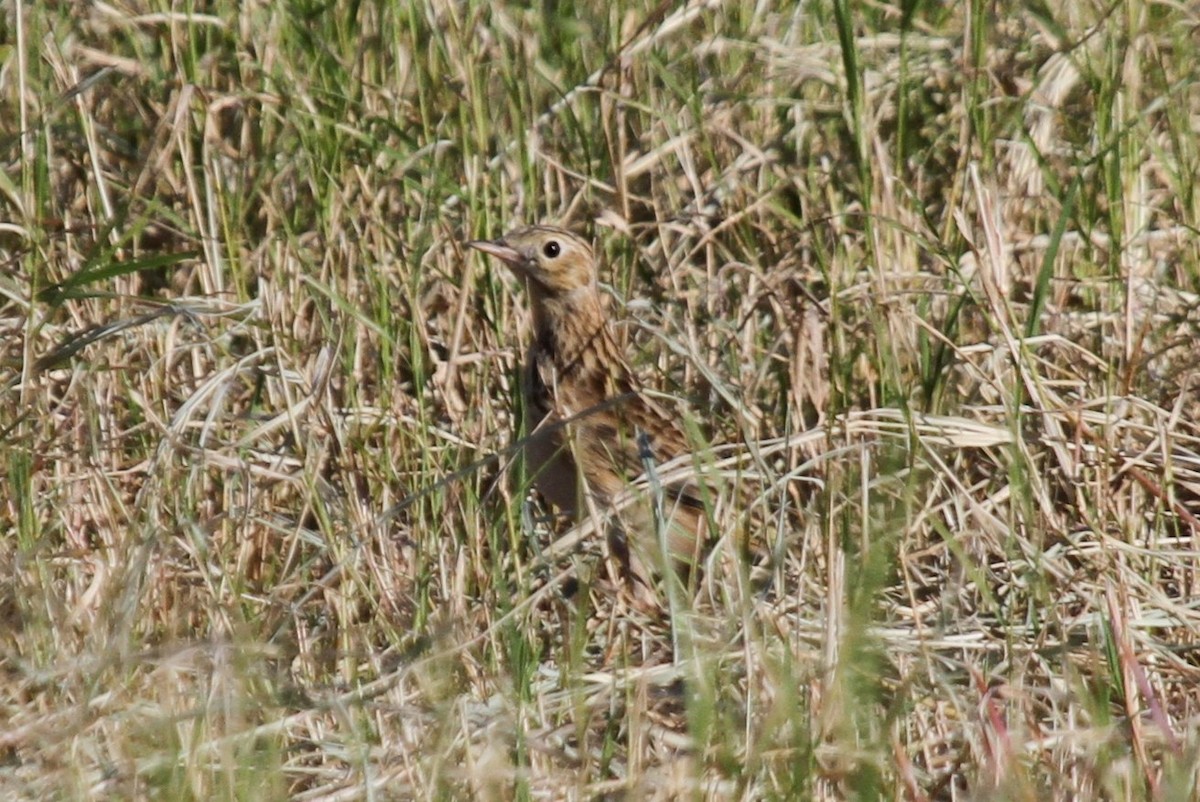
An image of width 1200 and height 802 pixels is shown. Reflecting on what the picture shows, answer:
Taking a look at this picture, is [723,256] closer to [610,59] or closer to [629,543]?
[610,59]

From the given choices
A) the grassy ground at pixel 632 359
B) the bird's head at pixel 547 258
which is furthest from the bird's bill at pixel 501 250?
the grassy ground at pixel 632 359

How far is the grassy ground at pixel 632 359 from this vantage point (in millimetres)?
3861

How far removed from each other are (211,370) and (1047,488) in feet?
7.62

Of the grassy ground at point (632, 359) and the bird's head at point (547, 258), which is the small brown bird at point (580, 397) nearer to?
the bird's head at point (547, 258)

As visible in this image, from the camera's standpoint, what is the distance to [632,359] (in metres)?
6.17

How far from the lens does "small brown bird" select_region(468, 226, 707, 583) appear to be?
17.4 ft

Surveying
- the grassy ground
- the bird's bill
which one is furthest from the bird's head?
the grassy ground

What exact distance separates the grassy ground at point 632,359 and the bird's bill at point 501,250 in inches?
7.7

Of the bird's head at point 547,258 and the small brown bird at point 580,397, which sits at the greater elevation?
the bird's head at point 547,258

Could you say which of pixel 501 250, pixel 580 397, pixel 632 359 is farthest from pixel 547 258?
pixel 632 359

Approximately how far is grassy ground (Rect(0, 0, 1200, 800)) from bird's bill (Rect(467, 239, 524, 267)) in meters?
0.20

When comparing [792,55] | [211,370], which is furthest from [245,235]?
[792,55]

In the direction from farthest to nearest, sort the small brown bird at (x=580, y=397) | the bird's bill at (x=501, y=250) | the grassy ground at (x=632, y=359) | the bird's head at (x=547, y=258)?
the bird's head at (x=547, y=258) < the bird's bill at (x=501, y=250) < the small brown bird at (x=580, y=397) < the grassy ground at (x=632, y=359)

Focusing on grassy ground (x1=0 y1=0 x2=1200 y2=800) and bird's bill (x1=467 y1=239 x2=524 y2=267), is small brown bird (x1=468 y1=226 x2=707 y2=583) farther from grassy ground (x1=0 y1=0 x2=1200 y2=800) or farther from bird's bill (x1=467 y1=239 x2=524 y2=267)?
grassy ground (x1=0 y1=0 x2=1200 y2=800)
